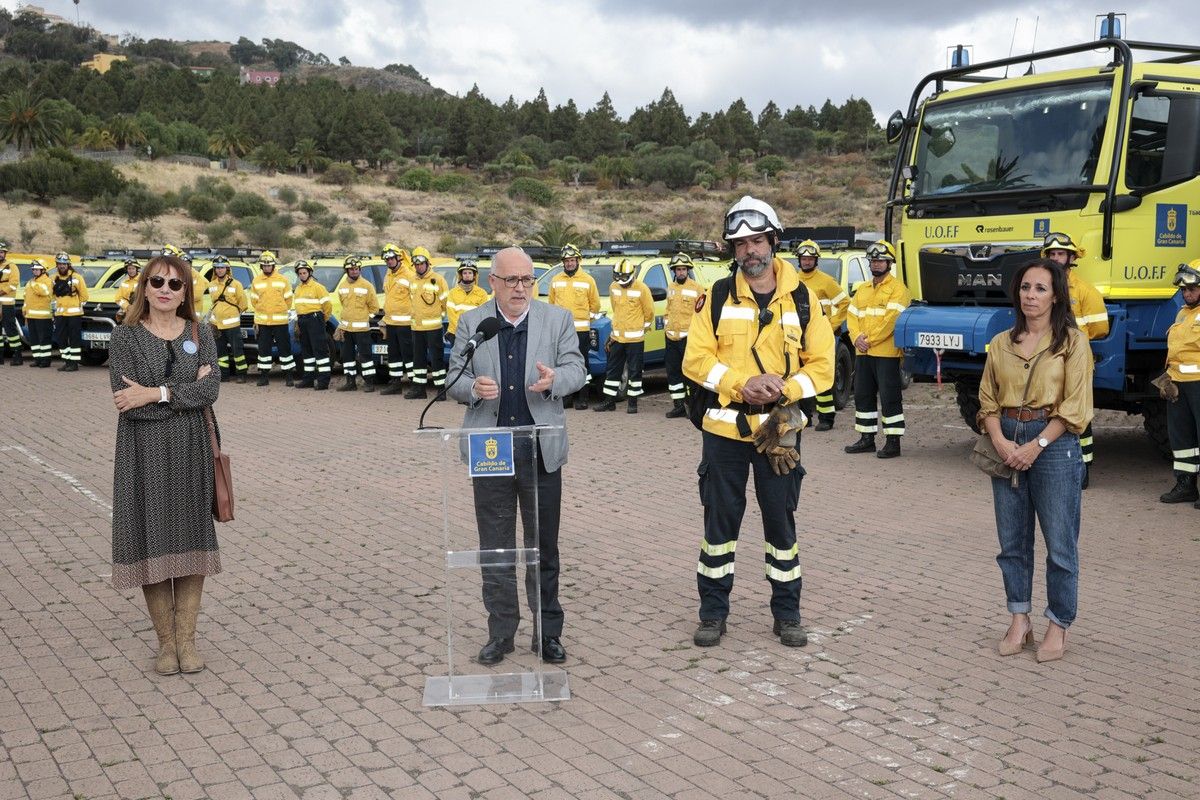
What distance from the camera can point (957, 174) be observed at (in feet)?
36.8

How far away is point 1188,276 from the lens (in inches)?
370

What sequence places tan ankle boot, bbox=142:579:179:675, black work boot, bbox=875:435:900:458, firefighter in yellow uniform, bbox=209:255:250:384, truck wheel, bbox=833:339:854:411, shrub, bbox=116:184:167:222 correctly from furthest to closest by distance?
shrub, bbox=116:184:167:222 < firefighter in yellow uniform, bbox=209:255:250:384 < truck wheel, bbox=833:339:854:411 < black work boot, bbox=875:435:900:458 < tan ankle boot, bbox=142:579:179:675

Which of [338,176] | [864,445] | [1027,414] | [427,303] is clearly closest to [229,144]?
[338,176]

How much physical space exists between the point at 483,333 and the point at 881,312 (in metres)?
7.26

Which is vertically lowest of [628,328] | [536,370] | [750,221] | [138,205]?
[628,328]

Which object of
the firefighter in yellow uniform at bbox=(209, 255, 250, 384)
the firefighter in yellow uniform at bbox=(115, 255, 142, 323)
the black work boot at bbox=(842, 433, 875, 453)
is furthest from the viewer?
the firefighter in yellow uniform at bbox=(115, 255, 142, 323)

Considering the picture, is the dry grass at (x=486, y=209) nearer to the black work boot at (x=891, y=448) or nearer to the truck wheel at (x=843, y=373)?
the truck wheel at (x=843, y=373)

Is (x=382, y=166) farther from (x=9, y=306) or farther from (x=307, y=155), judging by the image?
(x=9, y=306)

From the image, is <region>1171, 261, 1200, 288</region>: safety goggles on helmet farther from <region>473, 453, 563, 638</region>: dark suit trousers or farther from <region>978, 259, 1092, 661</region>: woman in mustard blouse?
<region>473, 453, 563, 638</region>: dark suit trousers

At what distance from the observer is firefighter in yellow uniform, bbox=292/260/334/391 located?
1861 centimetres

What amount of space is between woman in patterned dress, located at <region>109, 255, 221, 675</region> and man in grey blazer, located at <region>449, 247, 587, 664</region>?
52.0 inches

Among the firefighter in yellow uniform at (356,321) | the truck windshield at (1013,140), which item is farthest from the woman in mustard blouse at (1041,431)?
the firefighter in yellow uniform at (356,321)

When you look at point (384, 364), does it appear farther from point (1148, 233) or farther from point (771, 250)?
point (771, 250)

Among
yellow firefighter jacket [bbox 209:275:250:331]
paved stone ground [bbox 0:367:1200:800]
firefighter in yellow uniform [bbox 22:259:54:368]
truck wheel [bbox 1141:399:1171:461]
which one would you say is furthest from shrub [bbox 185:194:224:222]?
truck wheel [bbox 1141:399:1171:461]
